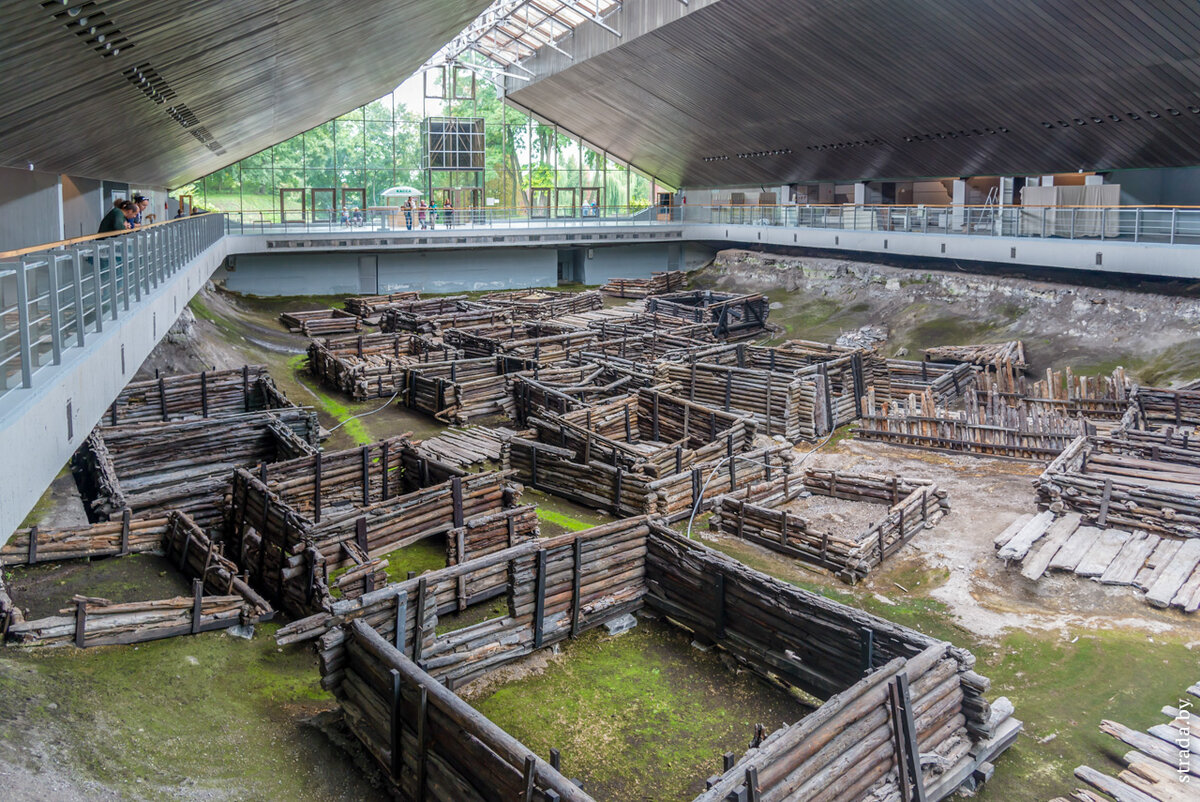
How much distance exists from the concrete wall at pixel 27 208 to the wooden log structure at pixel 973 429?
18860 millimetres

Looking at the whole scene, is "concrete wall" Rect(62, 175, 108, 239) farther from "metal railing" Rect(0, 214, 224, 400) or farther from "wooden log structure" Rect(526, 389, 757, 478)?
"wooden log structure" Rect(526, 389, 757, 478)

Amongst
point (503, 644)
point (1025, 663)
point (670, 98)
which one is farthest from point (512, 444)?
point (670, 98)

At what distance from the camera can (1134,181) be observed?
3472cm

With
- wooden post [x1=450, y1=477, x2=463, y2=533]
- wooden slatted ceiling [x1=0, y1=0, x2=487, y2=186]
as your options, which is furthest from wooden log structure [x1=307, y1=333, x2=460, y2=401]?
wooden post [x1=450, y1=477, x2=463, y2=533]

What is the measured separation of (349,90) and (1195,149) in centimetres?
3109

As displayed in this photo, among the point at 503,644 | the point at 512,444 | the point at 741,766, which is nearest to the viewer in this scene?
the point at 741,766

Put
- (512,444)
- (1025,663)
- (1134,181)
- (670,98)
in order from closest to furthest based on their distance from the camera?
(1025,663) < (512,444) < (1134,181) < (670,98)

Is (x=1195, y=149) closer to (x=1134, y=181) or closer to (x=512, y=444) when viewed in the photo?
(x=1134, y=181)

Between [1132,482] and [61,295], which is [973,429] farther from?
[61,295]

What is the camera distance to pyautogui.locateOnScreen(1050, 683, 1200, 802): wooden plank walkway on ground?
932cm

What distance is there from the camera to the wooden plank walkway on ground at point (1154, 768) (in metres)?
9.32

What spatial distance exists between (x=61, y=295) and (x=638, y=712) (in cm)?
738

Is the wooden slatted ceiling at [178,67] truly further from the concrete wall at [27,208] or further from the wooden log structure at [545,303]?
the wooden log structure at [545,303]

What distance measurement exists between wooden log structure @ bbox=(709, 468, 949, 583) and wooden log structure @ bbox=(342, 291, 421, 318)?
2674cm
